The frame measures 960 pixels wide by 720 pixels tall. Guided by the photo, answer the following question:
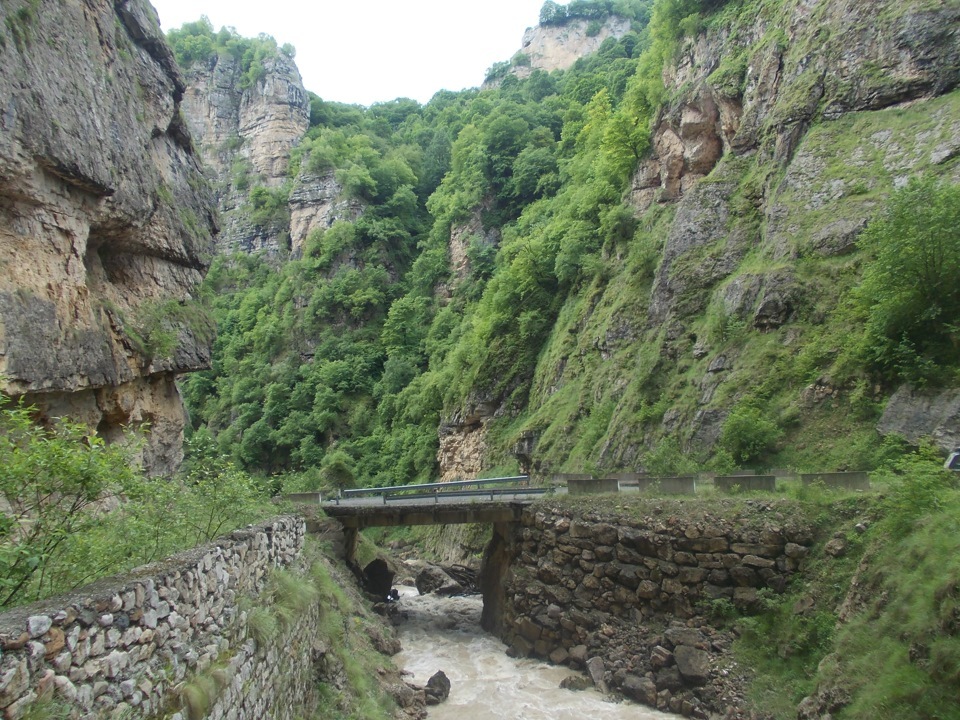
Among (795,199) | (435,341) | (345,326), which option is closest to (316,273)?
(345,326)

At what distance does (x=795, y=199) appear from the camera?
24.4m

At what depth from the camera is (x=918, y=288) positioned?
16453 mm

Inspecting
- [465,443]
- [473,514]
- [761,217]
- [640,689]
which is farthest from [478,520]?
[465,443]

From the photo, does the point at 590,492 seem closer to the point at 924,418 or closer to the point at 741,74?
the point at 924,418

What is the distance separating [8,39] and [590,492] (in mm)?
18704

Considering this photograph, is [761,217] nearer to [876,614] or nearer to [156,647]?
[876,614]

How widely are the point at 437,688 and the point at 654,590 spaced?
242 inches

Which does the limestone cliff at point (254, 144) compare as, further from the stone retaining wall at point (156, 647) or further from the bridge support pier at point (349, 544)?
the stone retaining wall at point (156, 647)

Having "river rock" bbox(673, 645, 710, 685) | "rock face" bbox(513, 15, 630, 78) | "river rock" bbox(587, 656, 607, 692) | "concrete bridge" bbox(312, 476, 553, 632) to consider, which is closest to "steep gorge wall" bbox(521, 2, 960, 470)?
"concrete bridge" bbox(312, 476, 553, 632)

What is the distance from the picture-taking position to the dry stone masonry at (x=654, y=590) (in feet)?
47.9

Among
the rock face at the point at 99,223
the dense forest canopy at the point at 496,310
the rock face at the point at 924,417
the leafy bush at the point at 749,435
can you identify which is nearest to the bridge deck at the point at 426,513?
the dense forest canopy at the point at 496,310

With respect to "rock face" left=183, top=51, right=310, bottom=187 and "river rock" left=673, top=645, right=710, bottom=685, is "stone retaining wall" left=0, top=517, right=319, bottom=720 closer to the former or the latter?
"river rock" left=673, top=645, right=710, bottom=685

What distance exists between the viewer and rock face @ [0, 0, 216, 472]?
14297mm

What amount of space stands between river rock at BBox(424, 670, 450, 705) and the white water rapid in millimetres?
174
